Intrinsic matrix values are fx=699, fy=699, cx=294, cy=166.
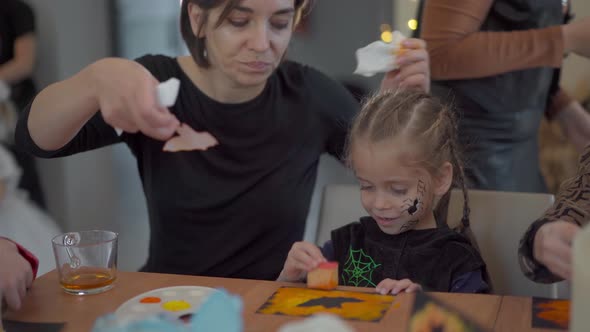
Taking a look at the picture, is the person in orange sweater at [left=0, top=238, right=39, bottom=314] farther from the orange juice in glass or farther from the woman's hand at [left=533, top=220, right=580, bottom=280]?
the woman's hand at [left=533, top=220, right=580, bottom=280]

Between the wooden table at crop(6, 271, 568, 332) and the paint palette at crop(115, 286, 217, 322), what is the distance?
32mm

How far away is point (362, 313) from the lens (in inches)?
35.1

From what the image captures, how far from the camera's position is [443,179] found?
1287 millimetres

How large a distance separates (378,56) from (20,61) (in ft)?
6.76

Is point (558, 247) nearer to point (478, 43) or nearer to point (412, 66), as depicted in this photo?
point (412, 66)

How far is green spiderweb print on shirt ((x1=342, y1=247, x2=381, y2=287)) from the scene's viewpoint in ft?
4.07

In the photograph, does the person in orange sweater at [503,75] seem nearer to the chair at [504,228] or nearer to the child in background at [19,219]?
the chair at [504,228]

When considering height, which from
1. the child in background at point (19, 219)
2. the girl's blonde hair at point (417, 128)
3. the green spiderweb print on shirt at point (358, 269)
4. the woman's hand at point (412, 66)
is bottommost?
the child in background at point (19, 219)

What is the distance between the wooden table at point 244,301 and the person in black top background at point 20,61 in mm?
1996

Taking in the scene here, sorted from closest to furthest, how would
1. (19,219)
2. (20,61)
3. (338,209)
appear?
(338,209)
(19,219)
(20,61)

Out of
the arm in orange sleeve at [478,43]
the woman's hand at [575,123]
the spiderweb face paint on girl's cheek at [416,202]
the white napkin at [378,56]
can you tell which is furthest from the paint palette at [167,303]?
the woman's hand at [575,123]

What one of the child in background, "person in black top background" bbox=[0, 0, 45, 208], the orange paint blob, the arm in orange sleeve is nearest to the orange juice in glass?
the orange paint blob

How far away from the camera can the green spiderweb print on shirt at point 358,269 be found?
4.07ft

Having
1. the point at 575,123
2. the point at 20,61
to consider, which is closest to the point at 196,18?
the point at 575,123
